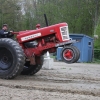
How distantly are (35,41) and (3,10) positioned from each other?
4195 cm

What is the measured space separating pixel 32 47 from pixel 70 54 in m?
1.44

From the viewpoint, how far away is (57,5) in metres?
53.0

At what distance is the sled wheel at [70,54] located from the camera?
959cm

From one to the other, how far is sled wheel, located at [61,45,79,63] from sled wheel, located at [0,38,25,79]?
1.32 m

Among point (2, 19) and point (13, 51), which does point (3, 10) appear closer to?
point (2, 19)

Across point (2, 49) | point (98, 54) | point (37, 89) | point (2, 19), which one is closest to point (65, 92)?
point (37, 89)

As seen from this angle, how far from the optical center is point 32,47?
34.2 ft

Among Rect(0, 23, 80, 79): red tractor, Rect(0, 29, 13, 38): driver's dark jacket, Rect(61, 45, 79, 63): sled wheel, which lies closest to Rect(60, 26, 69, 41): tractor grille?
Rect(0, 23, 80, 79): red tractor

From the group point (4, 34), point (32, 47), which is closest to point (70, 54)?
point (32, 47)

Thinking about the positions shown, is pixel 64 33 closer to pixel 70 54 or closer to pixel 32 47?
pixel 70 54

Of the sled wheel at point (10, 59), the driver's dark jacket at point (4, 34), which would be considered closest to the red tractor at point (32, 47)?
the sled wheel at point (10, 59)

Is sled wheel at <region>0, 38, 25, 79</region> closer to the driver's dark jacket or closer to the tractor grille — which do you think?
the driver's dark jacket

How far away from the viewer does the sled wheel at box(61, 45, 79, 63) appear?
9594 millimetres

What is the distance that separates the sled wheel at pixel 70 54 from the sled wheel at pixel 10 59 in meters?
1.32
